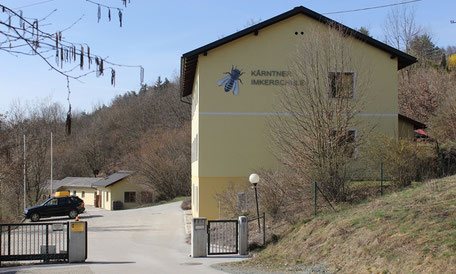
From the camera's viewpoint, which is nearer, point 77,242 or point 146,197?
point 77,242

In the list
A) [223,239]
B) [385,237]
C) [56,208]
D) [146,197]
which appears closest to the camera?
[385,237]

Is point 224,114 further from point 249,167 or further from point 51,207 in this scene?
point 51,207

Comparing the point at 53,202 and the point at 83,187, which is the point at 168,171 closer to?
the point at 53,202

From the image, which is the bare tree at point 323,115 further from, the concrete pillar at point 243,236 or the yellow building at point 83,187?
the yellow building at point 83,187

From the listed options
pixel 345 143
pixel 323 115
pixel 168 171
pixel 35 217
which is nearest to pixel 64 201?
pixel 35 217

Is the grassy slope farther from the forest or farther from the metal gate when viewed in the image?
the forest

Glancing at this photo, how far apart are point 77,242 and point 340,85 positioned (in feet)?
33.1

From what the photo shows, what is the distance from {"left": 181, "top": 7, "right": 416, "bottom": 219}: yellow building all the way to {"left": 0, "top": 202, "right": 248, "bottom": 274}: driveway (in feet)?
11.1

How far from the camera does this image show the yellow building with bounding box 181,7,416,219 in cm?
2375

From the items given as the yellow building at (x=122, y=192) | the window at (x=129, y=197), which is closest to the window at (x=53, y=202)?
the yellow building at (x=122, y=192)

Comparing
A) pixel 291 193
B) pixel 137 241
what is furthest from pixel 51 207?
pixel 291 193

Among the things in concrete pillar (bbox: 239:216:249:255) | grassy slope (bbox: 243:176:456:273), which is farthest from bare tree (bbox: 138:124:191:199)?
grassy slope (bbox: 243:176:456:273)

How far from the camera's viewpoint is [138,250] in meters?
19.8

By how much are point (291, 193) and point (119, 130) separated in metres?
65.6
